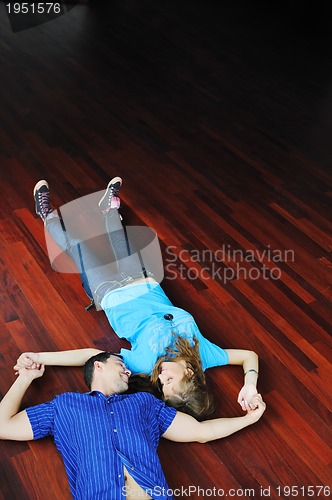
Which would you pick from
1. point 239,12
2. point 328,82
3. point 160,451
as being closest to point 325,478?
point 160,451

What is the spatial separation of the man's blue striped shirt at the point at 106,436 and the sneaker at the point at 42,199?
40.9 inches

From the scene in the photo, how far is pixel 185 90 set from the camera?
12.9ft

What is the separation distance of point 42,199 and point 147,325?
0.89 meters

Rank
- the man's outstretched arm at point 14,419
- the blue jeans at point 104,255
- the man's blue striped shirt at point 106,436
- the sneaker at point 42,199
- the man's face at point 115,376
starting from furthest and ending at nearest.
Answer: the sneaker at point 42,199
the blue jeans at point 104,255
the man's face at point 115,376
the man's outstretched arm at point 14,419
the man's blue striped shirt at point 106,436

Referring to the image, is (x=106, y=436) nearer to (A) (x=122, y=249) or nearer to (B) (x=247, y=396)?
(B) (x=247, y=396)

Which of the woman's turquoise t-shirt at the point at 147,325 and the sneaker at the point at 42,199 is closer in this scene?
the woman's turquoise t-shirt at the point at 147,325

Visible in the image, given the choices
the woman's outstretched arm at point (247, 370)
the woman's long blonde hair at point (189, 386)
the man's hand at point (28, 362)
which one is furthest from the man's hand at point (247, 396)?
the man's hand at point (28, 362)

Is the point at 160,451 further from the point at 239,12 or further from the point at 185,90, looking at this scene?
the point at 239,12

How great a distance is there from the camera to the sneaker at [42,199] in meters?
2.51

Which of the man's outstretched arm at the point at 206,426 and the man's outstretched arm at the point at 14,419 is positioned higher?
the man's outstretched arm at the point at 14,419

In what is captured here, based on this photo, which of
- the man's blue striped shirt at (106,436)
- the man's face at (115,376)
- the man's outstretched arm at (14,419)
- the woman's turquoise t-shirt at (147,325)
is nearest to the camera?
the man's blue striped shirt at (106,436)

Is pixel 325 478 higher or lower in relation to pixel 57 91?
lower

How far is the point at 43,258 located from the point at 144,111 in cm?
159

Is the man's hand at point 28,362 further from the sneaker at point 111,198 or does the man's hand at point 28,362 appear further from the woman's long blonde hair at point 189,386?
the sneaker at point 111,198
